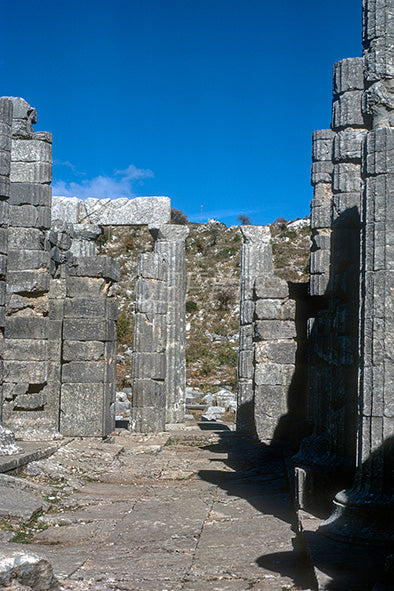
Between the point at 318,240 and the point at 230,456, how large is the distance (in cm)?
423

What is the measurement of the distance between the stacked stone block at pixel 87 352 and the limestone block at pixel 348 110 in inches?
220

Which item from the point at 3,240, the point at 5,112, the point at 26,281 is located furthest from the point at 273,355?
the point at 5,112

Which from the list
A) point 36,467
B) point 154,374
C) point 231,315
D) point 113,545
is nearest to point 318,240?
point 154,374

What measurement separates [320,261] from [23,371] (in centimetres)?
566

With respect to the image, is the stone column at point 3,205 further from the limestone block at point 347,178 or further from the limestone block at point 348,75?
the limestone block at point 348,75

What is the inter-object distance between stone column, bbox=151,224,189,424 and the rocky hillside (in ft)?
26.3

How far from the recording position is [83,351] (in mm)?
13023

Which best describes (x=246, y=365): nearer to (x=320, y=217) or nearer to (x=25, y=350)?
(x=320, y=217)

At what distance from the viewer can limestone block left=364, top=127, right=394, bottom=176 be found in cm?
573

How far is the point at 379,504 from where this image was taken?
17.4ft

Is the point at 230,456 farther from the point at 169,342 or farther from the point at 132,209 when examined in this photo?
the point at 132,209

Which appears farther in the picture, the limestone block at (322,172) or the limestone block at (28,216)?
the limestone block at (322,172)

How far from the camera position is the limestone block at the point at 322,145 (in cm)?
1353

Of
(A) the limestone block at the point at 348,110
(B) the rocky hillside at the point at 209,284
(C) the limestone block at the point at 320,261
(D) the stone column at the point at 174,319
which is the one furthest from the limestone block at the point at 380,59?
(B) the rocky hillside at the point at 209,284
